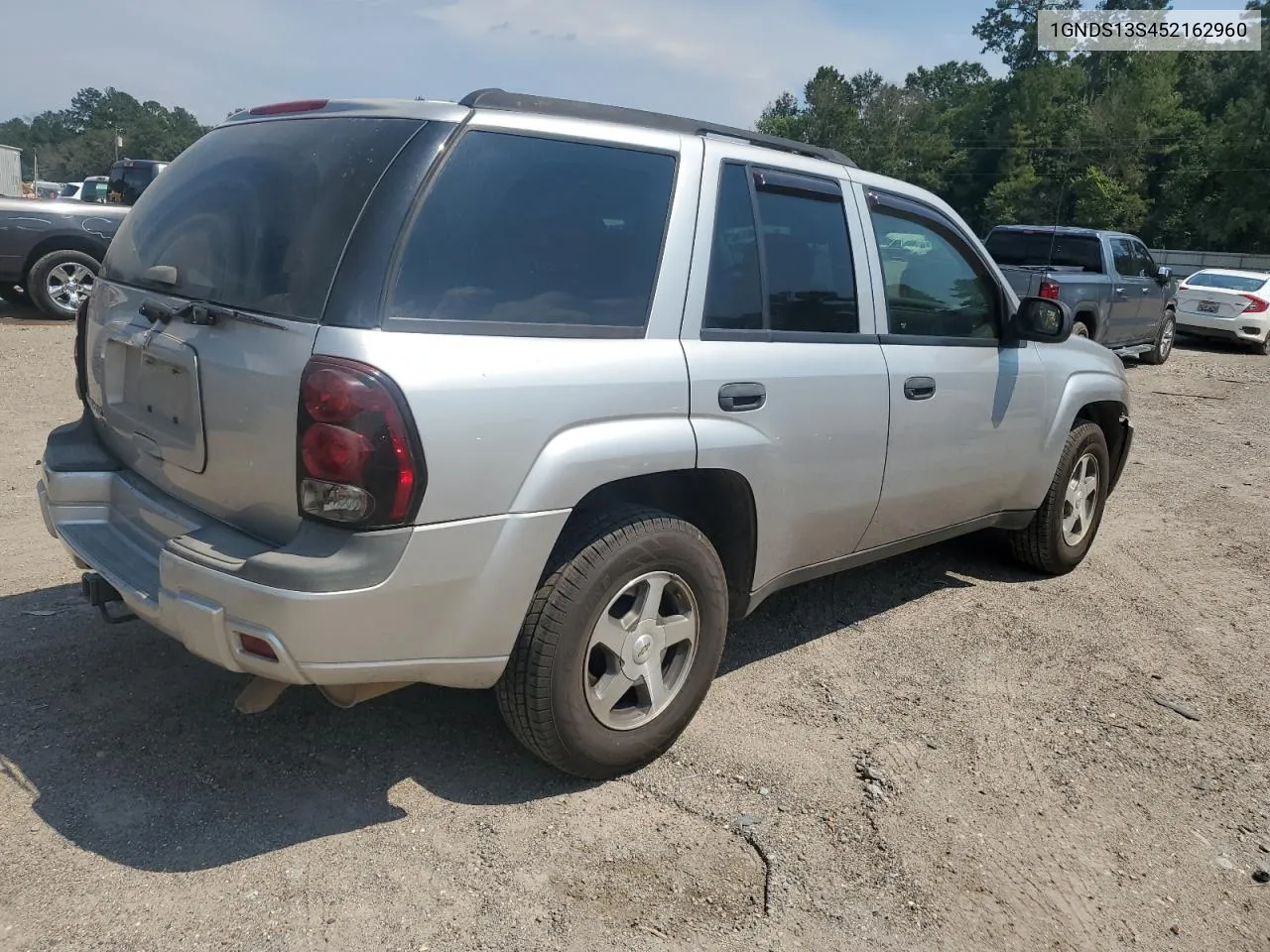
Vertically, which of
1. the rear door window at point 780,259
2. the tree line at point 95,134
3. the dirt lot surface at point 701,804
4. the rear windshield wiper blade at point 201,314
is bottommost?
the dirt lot surface at point 701,804

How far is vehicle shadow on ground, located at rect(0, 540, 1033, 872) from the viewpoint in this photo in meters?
2.95

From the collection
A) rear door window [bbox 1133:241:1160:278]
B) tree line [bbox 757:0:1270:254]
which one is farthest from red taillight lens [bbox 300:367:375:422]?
tree line [bbox 757:0:1270:254]

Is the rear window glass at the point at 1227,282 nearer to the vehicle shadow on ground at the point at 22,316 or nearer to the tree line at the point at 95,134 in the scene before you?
the vehicle shadow on ground at the point at 22,316

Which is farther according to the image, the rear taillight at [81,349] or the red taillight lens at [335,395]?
the rear taillight at [81,349]

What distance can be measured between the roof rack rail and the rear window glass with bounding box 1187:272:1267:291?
17895 mm

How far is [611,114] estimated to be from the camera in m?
3.25

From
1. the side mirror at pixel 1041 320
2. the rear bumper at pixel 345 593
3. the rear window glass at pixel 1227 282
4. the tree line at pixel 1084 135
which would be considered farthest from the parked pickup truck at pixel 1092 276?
the tree line at pixel 1084 135

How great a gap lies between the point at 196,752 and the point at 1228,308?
63.7ft

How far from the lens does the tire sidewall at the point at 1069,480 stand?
523 centimetres

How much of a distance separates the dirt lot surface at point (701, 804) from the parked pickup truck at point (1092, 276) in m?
8.74

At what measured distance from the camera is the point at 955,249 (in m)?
4.55

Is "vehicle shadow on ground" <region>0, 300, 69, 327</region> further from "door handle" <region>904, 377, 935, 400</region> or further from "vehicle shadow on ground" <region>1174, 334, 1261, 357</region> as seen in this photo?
"vehicle shadow on ground" <region>1174, 334, 1261, 357</region>

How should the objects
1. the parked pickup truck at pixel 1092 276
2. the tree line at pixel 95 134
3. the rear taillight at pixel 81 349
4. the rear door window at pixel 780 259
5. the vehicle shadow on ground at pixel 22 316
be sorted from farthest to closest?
1. the tree line at pixel 95 134
2. the parked pickup truck at pixel 1092 276
3. the vehicle shadow on ground at pixel 22 316
4. the rear taillight at pixel 81 349
5. the rear door window at pixel 780 259

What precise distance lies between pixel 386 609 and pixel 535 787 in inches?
36.2
